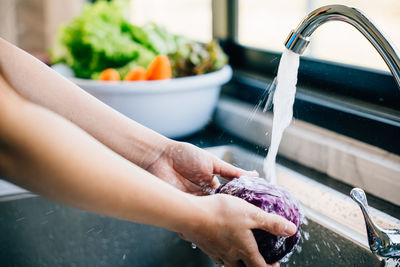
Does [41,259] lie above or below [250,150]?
below

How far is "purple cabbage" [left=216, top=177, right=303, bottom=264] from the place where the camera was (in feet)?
2.45

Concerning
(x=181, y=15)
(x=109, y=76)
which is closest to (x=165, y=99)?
(x=109, y=76)

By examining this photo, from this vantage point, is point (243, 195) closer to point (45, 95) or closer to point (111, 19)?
point (45, 95)

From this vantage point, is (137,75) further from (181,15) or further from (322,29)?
(181,15)

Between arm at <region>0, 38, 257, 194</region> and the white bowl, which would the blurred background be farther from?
arm at <region>0, 38, 257, 194</region>

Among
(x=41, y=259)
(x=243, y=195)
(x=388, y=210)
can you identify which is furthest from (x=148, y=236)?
(x=388, y=210)

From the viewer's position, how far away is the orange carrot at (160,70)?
4.39 ft

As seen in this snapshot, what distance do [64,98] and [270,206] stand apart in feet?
1.44

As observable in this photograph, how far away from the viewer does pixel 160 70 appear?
4.41ft

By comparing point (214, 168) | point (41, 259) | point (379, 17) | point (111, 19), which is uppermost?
point (379, 17)

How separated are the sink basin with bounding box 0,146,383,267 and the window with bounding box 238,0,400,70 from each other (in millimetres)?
417

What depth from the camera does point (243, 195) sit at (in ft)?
2.59

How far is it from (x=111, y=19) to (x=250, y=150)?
806 mm

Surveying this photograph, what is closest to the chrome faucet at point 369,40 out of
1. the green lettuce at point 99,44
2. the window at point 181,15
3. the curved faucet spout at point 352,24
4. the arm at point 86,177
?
the curved faucet spout at point 352,24
